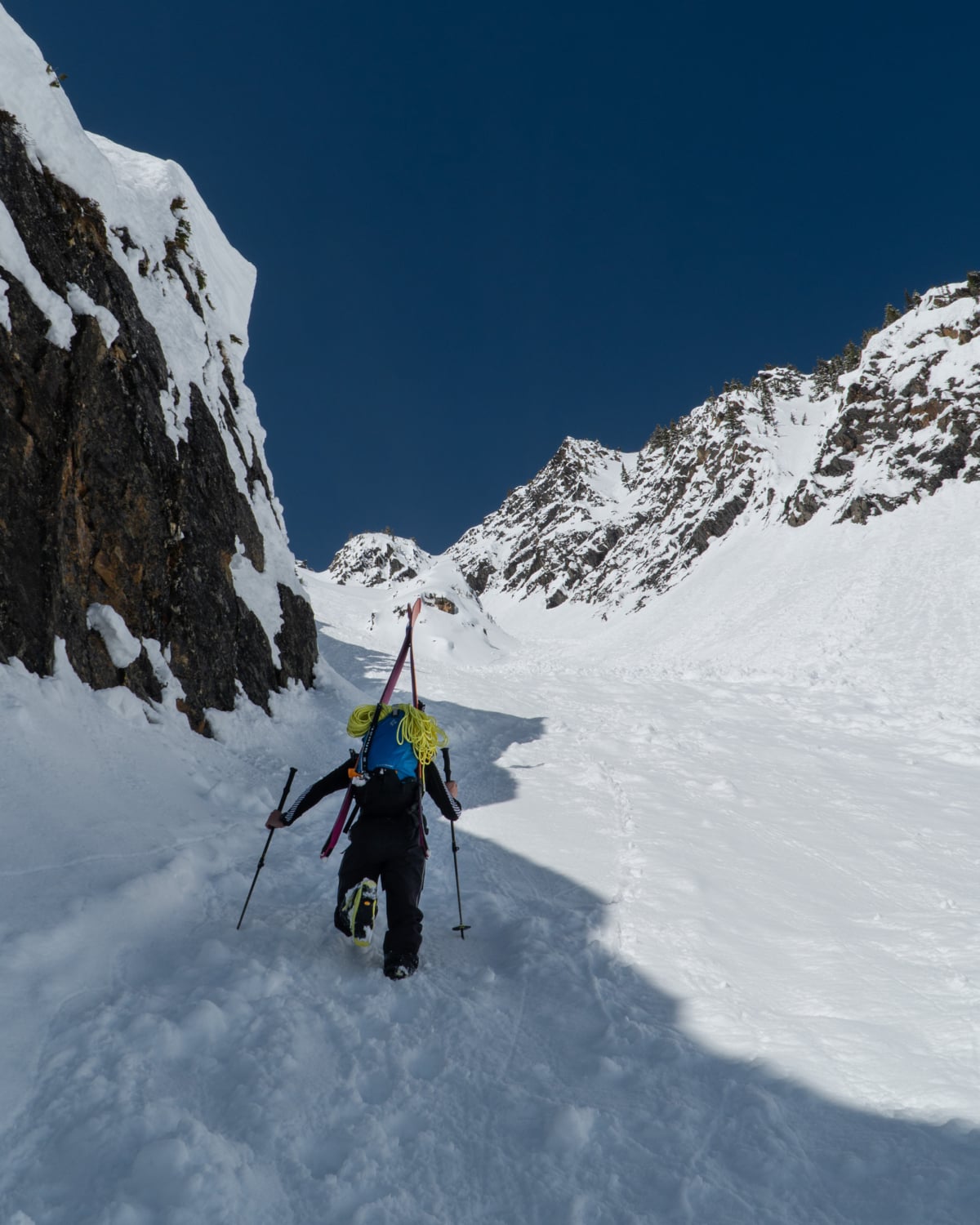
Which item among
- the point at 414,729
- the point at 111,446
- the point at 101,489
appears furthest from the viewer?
the point at 111,446

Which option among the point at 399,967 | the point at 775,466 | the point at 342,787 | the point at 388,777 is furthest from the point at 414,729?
the point at 775,466

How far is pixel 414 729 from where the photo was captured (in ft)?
17.0

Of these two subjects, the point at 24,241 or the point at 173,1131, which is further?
the point at 24,241

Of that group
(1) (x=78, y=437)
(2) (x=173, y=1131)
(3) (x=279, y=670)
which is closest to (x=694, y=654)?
(3) (x=279, y=670)

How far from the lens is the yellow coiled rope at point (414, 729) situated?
5.12m

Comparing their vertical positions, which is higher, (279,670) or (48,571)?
(48,571)

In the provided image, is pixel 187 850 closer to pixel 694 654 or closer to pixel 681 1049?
pixel 681 1049

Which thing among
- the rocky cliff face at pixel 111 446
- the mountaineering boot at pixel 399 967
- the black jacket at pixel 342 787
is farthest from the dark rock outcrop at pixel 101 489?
the mountaineering boot at pixel 399 967

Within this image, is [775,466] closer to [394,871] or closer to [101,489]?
[101,489]

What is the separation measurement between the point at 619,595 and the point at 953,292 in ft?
122

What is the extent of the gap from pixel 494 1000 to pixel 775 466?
215 feet

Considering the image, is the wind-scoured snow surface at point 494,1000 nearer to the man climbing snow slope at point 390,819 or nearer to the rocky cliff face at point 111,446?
the man climbing snow slope at point 390,819

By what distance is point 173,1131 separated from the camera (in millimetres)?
2709

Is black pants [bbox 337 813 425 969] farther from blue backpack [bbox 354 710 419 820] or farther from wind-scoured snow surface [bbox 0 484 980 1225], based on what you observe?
wind-scoured snow surface [bbox 0 484 980 1225]
